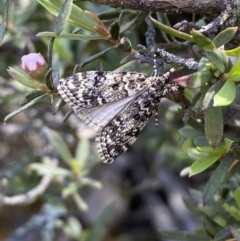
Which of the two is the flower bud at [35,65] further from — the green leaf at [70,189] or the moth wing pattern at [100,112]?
the green leaf at [70,189]

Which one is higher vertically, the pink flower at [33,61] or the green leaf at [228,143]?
the pink flower at [33,61]

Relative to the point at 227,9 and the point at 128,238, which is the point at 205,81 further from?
the point at 128,238

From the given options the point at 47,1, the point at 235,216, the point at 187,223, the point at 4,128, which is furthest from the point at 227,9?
the point at 4,128

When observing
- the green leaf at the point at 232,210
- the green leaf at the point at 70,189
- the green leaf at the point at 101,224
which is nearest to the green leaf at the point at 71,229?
the green leaf at the point at 101,224

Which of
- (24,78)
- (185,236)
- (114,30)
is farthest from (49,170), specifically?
(114,30)

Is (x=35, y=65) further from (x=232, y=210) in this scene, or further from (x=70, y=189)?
(x=70, y=189)
